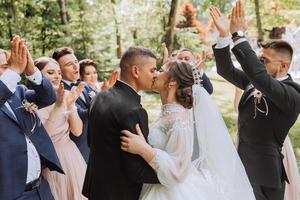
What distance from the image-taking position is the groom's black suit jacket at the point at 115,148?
8.13 feet

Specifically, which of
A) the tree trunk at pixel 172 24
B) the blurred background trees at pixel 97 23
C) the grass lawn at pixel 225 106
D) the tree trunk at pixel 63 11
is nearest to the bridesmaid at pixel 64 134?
the grass lawn at pixel 225 106

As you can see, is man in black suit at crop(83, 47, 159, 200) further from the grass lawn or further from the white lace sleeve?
the grass lawn

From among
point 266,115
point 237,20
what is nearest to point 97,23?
point 266,115

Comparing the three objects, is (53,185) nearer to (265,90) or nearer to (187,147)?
(187,147)

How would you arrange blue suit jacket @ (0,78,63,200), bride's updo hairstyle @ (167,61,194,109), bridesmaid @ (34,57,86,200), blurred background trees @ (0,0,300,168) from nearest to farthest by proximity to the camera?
blue suit jacket @ (0,78,63,200)
bride's updo hairstyle @ (167,61,194,109)
bridesmaid @ (34,57,86,200)
blurred background trees @ (0,0,300,168)

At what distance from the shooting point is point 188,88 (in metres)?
2.86

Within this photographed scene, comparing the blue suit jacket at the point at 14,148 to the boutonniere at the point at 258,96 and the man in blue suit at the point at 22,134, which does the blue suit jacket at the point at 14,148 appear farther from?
the boutonniere at the point at 258,96

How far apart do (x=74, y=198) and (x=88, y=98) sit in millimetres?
1157

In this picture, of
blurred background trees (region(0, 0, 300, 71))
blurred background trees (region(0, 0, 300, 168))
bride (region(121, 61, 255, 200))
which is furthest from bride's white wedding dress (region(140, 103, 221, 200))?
blurred background trees (region(0, 0, 300, 71))

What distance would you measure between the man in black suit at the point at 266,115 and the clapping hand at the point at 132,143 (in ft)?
3.94

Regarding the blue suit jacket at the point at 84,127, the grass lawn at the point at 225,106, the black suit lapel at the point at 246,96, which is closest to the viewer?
the black suit lapel at the point at 246,96

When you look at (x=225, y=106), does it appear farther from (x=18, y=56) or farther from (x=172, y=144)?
(x=18, y=56)

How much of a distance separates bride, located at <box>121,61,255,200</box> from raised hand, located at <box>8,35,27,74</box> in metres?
0.79

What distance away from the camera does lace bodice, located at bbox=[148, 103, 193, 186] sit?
2.55m
